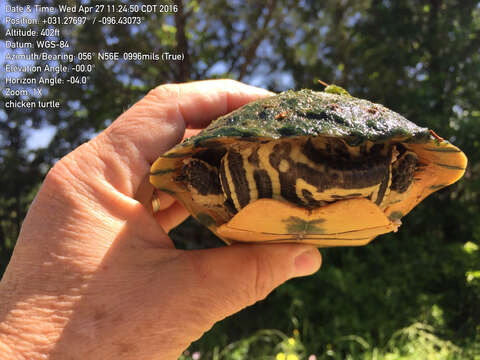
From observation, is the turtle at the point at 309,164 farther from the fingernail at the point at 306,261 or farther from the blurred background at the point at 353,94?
the blurred background at the point at 353,94

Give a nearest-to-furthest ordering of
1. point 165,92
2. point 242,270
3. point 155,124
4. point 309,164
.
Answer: point 309,164 → point 242,270 → point 155,124 → point 165,92

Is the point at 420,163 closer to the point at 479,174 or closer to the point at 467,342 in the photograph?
the point at 467,342

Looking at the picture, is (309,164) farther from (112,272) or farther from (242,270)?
(112,272)

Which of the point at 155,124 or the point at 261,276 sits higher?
the point at 155,124

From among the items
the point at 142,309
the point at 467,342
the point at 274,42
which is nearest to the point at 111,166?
the point at 142,309

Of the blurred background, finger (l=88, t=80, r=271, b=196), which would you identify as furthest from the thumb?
the blurred background

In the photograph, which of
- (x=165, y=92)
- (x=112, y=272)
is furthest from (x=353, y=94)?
(x=112, y=272)
